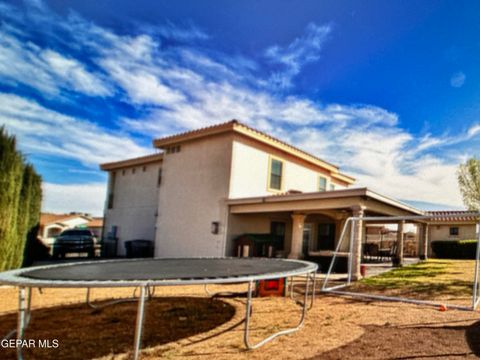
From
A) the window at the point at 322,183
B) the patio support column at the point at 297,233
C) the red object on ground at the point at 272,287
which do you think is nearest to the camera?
the red object on ground at the point at 272,287

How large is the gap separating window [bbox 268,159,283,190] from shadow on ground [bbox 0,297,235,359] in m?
8.46

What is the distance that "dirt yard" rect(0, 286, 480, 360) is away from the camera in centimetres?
389

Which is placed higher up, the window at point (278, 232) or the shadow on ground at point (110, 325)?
the window at point (278, 232)

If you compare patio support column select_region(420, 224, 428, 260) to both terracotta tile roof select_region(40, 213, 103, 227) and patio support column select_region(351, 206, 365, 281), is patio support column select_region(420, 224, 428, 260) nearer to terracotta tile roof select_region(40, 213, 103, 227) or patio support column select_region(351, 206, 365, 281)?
patio support column select_region(351, 206, 365, 281)

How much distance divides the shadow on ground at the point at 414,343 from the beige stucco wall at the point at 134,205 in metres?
14.4

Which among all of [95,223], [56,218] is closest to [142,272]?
[56,218]

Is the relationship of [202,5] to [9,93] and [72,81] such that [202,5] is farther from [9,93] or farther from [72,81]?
[9,93]

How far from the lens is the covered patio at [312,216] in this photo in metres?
10.3

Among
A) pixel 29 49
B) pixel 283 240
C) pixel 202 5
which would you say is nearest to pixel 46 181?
pixel 29 49

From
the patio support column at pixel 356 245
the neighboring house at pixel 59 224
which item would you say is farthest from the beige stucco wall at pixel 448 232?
the neighboring house at pixel 59 224

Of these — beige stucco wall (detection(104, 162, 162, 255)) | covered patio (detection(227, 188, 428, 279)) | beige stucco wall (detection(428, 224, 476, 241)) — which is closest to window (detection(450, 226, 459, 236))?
beige stucco wall (detection(428, 224, 476, 241))

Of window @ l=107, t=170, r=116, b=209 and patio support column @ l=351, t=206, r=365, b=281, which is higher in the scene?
window @ l=107, t=170, r=116, b=209

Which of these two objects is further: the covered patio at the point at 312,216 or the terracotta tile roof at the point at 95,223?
the terracotta tile roof at the point at 95,223

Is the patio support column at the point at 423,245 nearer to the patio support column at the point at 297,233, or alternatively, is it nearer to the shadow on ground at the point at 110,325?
the patio support column at the point at 297,233
